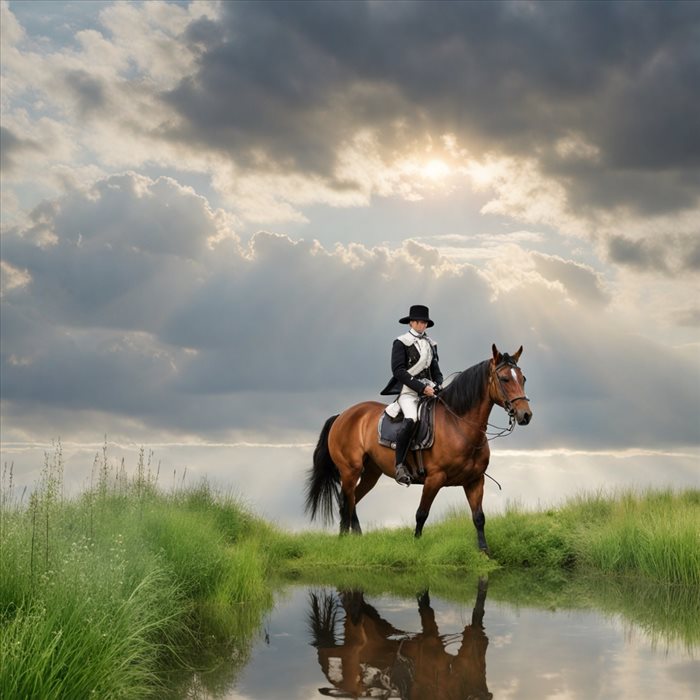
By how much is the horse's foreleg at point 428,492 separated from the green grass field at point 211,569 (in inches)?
19.8

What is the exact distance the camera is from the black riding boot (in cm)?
1258

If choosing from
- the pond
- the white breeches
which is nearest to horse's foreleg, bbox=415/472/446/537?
the white breeches

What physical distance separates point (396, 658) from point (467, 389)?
20.1 feet

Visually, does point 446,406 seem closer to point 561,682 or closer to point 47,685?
point 561,682

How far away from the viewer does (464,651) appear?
22.1 feet

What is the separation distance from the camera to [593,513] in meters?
14.8

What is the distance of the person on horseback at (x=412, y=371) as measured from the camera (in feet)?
41.1

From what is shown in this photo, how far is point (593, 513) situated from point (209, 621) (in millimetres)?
8861

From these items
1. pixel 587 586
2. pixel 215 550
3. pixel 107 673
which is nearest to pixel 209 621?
pixel 215 550

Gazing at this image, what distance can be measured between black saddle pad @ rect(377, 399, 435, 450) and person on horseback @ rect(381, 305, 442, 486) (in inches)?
3.6

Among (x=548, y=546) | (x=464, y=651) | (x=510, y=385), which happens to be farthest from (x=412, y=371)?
(x=464, y=651)

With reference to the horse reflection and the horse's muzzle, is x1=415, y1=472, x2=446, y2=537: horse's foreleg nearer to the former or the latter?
the horse's muzzle

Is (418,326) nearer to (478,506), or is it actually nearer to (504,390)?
(504,390)

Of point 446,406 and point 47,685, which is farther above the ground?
point 446,406
